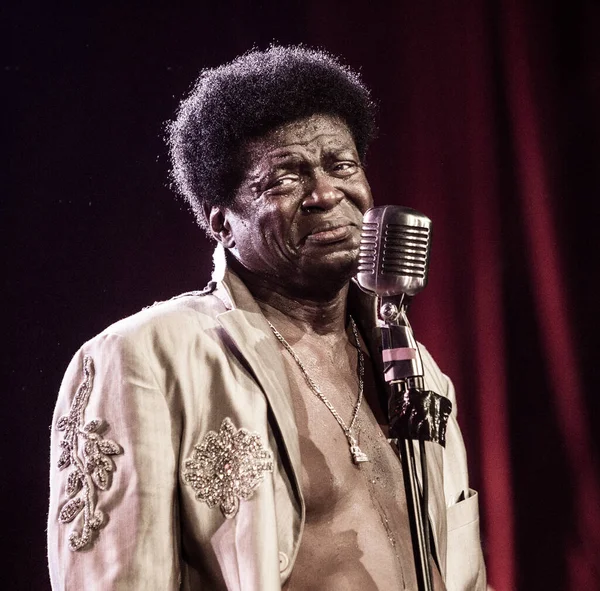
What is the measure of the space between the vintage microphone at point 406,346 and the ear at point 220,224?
73cm

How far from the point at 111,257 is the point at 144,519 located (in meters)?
1.36

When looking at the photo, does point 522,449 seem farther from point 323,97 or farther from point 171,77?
point 171,77

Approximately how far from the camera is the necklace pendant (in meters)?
2.15

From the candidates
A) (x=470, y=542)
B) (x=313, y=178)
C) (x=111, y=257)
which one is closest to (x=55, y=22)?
(x=111, y=257)

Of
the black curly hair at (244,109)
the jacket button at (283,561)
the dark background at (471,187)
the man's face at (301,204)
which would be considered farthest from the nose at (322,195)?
the dark background at (471,187)

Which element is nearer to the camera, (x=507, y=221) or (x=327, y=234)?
(x=327, y=234)

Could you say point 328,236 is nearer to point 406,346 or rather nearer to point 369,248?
point 369,248

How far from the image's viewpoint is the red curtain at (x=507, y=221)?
10.8 ft

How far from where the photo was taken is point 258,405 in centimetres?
198

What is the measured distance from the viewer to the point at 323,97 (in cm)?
246

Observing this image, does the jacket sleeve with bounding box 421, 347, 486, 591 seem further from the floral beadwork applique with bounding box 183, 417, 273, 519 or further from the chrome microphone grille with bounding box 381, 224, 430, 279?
the chrome microphone grille with bounding box 381, 224, 430, 279

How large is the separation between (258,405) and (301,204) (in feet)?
1.83

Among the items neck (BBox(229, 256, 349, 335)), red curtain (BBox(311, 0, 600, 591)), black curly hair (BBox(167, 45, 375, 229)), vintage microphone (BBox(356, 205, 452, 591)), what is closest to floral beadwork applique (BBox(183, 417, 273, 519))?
vintage microphone (BBox(356, 205, 452, 591))

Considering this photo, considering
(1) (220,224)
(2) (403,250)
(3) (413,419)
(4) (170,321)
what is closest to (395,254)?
(2) (403,250)
